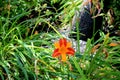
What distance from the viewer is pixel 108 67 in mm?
2846

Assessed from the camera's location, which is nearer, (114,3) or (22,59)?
(22,59)

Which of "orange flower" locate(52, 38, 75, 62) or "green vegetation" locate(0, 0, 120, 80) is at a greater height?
"orange flower" locate(52, 38, 75, 62)

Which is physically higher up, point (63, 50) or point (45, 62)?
point (63, 50)

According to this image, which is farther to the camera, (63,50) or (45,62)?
(45,62)

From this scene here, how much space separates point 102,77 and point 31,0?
206 centimetres

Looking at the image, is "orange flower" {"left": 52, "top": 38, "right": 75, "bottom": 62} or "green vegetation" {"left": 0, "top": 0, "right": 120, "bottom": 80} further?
"green vegetation" {"left": 0, "top": 0, "right": 120, "bottom": 80}

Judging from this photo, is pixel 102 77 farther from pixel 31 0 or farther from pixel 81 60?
pixel 31 0

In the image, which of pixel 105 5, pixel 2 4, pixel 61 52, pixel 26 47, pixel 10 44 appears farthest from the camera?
pixel 105 5

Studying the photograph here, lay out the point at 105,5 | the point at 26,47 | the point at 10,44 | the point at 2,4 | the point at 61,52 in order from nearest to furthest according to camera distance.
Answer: the point at 61,52 → the point at 26,47 → the point at 10,44 → the point at 2,4 → the point at 105,5

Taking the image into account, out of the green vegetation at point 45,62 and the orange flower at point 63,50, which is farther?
the green vegetation at point 45,62

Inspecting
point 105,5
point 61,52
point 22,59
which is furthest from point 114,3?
point 61,52

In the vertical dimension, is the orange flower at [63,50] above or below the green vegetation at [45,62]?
above

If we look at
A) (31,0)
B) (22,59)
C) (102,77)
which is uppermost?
(31,0)

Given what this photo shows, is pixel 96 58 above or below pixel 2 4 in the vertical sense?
below
